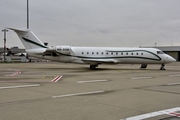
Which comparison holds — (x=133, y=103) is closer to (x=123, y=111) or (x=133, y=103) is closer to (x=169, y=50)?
(x=123, y=111)

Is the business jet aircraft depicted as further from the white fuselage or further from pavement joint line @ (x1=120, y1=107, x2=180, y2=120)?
pavement joint line @ (x1=120, y1=107, x2=180, y2=120)

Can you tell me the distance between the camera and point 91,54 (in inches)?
1188

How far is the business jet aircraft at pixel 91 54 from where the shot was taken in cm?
2927

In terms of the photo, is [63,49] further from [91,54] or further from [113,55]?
[113,55]

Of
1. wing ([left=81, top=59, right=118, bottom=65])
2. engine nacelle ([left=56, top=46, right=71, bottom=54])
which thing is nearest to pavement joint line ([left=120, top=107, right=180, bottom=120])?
wing ([left=81, top=59, right=118, bottom=65])

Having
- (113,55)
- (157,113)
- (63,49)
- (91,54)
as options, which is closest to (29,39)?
(63,49)

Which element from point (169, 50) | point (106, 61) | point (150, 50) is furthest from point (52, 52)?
point (169, 50)

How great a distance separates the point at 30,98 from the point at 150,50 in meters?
24.3

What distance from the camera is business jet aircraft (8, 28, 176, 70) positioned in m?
29.3

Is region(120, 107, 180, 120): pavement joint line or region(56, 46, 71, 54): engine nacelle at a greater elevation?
region(56, 46, 71, 54): engine nacelle

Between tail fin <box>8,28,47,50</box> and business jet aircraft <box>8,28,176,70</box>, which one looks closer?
tail fin <box>8,28,47,50</box>

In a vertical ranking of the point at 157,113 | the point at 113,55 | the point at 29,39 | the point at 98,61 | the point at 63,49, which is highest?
the point at 29,39

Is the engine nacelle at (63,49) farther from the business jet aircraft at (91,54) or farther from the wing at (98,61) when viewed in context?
the wing at (98,61)

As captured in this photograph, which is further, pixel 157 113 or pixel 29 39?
pixel 29 39
